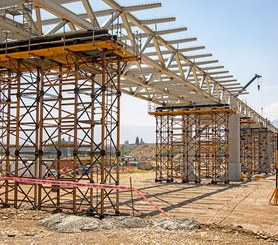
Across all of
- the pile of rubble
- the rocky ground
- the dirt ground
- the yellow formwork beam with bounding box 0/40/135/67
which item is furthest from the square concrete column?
the pile of rubble

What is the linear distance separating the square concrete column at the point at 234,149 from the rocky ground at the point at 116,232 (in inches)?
868

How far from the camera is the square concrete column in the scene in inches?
1310

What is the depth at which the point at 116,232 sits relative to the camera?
1072 cm

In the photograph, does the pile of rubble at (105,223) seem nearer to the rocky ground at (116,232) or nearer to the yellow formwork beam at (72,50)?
the rocky ground at (116,232)

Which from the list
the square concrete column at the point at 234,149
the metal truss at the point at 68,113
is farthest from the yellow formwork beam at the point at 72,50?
the square concrete column at the point at 234,149

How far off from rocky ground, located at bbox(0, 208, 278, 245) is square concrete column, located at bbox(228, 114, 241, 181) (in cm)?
2204

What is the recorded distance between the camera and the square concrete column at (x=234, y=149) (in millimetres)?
33281

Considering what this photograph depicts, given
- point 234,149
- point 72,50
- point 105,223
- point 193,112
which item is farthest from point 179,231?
point 234,149

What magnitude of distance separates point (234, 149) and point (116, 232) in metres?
24.3

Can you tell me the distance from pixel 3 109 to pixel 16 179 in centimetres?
370

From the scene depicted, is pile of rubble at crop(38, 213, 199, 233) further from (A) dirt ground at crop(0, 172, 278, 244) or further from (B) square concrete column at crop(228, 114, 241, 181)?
(B) square concrete column at crop(228, 114, 241, 181)

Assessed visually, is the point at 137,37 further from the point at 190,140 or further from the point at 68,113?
the point at 190,140

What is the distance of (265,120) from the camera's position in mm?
50875

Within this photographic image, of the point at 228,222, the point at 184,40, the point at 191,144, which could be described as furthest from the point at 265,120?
the point at 228,222
